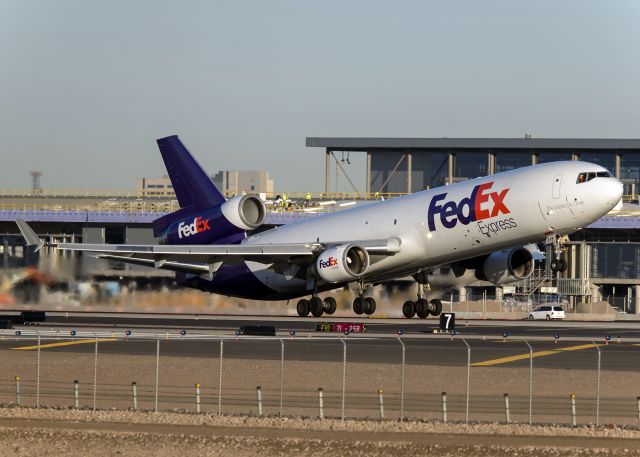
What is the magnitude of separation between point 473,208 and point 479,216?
55cm

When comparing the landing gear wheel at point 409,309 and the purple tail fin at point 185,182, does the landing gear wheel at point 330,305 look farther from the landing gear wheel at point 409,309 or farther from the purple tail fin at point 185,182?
the purple tail fin at point 185,182

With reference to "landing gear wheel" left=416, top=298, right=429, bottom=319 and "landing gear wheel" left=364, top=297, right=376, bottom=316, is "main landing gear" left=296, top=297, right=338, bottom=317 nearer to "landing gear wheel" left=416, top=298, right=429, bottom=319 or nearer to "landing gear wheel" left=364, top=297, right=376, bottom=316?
"landing gear wheel" left=364, top=297, right=376, bottom=316

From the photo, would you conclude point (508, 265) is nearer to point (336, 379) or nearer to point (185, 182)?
point (185, 182)

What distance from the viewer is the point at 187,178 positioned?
6888 centimetres

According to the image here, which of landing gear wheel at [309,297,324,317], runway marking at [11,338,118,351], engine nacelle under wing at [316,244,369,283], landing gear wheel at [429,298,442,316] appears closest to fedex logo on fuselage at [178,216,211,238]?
landing gear wheel at [309,297,324,317]

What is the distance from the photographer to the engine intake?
6575 cm

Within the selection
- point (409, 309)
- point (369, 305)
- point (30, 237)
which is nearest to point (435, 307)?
point (409, 309)

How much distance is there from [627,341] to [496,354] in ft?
36.2

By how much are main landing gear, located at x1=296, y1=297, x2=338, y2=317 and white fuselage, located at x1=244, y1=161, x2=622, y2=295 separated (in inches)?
46.0

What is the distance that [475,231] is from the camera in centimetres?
5553

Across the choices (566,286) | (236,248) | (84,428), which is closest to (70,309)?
(236,248)

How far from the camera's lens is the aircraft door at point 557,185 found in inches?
2101

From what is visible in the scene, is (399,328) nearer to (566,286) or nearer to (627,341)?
(627,341)

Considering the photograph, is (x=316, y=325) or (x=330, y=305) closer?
(x=316, y=325)
